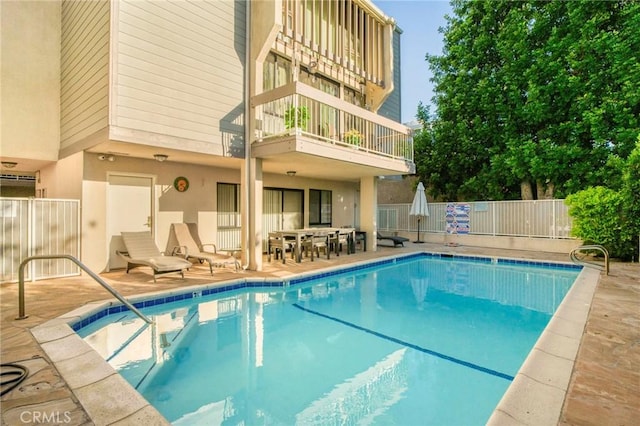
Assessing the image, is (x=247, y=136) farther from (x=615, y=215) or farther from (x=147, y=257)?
(x=615, y=215)

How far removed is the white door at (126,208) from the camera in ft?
26.4

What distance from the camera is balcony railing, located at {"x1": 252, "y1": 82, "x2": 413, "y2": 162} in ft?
25.2

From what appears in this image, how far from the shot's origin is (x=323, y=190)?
14.1 m

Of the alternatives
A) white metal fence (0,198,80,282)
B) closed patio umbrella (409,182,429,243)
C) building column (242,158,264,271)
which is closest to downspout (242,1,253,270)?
building column (242,158,264,271)

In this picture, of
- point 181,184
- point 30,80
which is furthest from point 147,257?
point 30,80

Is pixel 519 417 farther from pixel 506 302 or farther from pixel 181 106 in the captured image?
pixel 181 106

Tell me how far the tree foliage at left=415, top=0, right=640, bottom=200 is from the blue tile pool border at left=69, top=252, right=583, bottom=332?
15.4ft

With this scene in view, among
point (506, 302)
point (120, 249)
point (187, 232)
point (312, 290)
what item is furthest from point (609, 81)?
point (120, 249)

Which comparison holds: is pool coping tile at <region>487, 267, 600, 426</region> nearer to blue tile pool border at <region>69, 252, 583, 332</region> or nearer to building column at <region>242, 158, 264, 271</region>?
blue tile pool border at <region>69, 252, 583, 332</region>

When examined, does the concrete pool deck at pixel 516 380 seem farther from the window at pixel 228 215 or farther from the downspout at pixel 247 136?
the window at pixel 228 215

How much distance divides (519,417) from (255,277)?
595 cm

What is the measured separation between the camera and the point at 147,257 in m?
7.62

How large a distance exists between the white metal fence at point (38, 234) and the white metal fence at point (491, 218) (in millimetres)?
13458

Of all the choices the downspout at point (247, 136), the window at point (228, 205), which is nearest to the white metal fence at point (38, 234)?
the downspout at point (247, 136)
